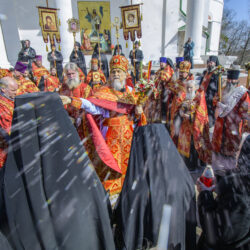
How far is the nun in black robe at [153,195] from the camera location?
1289 millimetres

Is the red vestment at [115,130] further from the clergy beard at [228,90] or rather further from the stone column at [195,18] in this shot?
the stone column at [195,18]

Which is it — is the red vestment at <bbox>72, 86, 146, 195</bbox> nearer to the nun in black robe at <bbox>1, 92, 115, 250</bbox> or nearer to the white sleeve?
the white sleeve

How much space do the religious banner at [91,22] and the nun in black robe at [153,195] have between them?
50.2 ft

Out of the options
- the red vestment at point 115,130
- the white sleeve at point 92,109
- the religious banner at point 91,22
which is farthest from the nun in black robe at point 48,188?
the religious banner at point 91,22

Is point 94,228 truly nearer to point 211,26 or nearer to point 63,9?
point 63,9

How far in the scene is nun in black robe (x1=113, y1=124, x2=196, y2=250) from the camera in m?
1.29

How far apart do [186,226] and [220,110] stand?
2611mm

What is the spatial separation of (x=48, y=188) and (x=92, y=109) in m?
1.69

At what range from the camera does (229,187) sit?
1356 millimetres

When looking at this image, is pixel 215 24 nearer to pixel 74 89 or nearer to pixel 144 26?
pixel 144 26

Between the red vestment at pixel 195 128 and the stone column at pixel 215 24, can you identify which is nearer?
the red vestment at pixel 195 128

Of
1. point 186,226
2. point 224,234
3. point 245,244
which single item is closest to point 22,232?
point 186,226

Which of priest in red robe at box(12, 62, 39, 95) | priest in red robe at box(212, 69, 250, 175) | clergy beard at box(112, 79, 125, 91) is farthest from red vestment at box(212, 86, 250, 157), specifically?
priest in red robe at box(12, 62, 39, 95)

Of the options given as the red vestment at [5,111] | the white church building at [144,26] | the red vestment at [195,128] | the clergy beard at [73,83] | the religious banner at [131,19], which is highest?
the white church building at [144,26]
